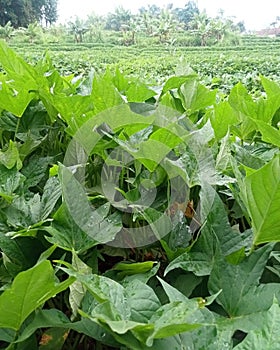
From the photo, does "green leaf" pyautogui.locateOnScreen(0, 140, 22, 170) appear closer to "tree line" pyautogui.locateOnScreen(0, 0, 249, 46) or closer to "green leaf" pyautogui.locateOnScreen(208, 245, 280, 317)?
"green leaf" pyautogui.locateOnScreen(208, 245, 280, 317)

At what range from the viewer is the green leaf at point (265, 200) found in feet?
0.90

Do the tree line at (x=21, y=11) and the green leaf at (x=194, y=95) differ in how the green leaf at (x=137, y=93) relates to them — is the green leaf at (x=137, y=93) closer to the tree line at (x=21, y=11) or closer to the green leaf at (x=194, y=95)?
the green leaf at (x=194, y=95)

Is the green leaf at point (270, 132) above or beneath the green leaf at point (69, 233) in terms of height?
above

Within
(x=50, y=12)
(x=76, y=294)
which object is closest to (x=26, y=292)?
(x=76, y=294)

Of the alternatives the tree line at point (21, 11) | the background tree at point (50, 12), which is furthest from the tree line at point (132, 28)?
the background tree at point (50, 12)

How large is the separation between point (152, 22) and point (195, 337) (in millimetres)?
25538

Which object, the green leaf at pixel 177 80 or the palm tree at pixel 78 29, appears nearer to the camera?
the green leaf at pixel 177 80

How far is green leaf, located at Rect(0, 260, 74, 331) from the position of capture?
24 cm

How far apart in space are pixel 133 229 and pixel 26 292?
0.14m

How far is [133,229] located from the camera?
0.37 metres

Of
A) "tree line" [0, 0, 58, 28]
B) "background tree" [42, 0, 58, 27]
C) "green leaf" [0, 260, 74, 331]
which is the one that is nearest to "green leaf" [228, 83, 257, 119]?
"green leaf" [0, 260, 74, 331]

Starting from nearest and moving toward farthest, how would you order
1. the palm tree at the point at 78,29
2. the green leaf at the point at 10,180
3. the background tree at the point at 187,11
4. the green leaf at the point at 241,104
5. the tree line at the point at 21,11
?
the green leaf at the point at 10,180 → the green leaf at the point at 241,104 → the palm tree at the point at 78,29 → the tree line at the point at 21,11 → the background tree at the point at 187,11

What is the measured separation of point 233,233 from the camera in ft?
1.08

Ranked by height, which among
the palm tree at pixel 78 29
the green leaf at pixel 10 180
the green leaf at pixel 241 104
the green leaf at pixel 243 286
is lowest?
the green leaf at pixel 243 286
